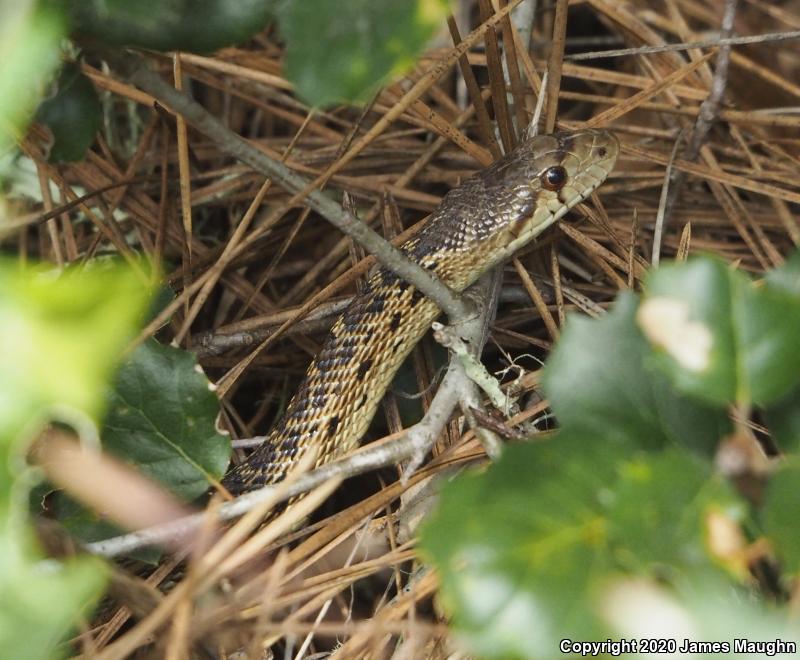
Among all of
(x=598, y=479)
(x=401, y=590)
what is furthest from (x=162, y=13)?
(x=401, y=590)

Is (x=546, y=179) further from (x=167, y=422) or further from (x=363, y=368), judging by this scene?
(x=167, y=422)

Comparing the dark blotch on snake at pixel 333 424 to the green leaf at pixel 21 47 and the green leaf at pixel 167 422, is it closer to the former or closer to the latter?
the green leaf at pixel 167 422

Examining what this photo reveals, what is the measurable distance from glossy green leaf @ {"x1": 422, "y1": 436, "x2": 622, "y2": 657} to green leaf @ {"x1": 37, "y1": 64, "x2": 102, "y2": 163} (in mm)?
1221

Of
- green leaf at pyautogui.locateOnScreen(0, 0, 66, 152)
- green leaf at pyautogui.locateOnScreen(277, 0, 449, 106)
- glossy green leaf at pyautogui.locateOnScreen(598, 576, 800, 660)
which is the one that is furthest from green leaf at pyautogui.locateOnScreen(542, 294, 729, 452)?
green leaf at pyautogui.locateOnScreen(0, 0, 66, 152)

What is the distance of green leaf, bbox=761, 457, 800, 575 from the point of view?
56.9 inches

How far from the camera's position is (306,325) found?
3.20 m

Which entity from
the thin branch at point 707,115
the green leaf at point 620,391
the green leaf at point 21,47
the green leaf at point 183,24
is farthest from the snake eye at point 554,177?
the green leaf at point 21,47

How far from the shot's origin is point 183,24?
165cm

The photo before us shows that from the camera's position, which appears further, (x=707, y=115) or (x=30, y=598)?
(x=707, y=115)

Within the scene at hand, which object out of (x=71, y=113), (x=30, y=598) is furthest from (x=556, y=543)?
(x=71, y=113)

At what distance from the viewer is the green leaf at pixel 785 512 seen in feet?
4.75

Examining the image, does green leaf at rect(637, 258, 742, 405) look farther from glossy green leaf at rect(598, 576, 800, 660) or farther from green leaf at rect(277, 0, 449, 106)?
green leaf at rect(277, 0, 449, 106)

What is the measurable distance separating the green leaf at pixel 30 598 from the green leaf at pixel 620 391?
0.99 meters

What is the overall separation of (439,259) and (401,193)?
0.47m
